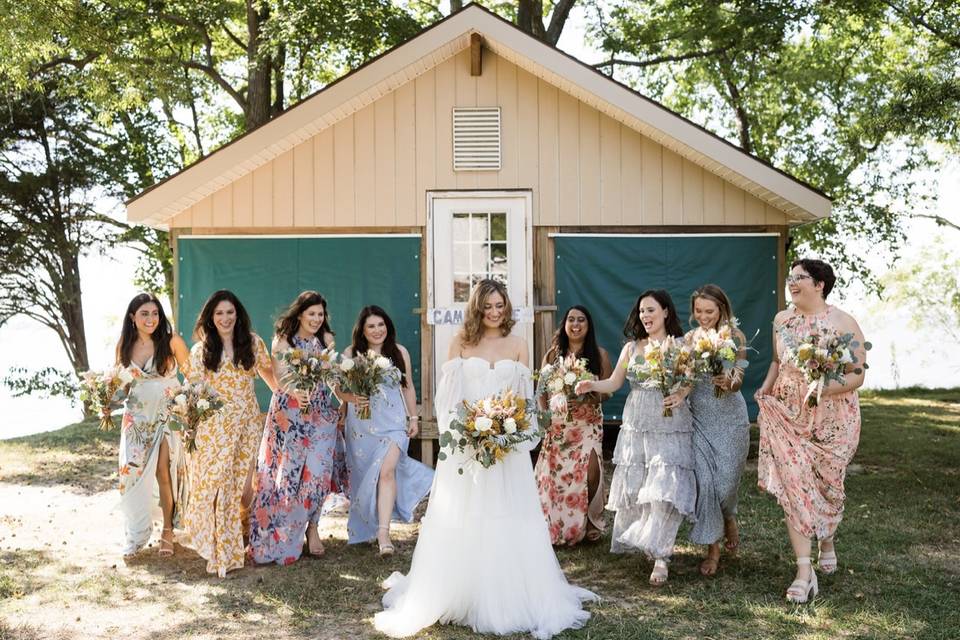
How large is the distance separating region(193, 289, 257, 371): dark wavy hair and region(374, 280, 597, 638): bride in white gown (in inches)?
73.0

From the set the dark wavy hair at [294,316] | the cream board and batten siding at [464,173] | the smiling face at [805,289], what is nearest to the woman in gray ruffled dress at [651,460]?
the smiling face at [805,289]

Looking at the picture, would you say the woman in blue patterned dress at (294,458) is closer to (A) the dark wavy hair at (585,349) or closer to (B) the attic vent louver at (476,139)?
(A) the dark wavy hair at (585,349)

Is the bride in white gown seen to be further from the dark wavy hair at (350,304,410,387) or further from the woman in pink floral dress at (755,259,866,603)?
the dark wavy hair at (350,304,410,387)

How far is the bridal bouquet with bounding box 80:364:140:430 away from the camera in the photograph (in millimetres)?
6336

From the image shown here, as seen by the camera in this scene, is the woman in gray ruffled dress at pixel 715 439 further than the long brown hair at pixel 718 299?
No

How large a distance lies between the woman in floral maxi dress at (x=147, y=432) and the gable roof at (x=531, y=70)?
3036 millimetres

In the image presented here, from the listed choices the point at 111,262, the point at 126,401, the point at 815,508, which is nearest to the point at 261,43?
the point at 111,262

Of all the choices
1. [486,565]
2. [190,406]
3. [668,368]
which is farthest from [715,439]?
[190,406]

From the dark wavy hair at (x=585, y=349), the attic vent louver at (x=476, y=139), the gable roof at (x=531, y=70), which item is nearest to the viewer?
the dark wavy hair at (x=585, y=349)

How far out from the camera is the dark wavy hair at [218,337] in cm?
650

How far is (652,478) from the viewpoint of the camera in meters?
5.88

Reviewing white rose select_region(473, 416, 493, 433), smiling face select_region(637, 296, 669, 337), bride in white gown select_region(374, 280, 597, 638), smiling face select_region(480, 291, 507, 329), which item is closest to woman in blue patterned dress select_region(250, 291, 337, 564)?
bride in white gown select_region(374, 280, 597, 638)

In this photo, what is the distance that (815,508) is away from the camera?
5.61 metres

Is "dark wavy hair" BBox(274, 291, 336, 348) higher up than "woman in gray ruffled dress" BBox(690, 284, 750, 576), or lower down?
higher up
